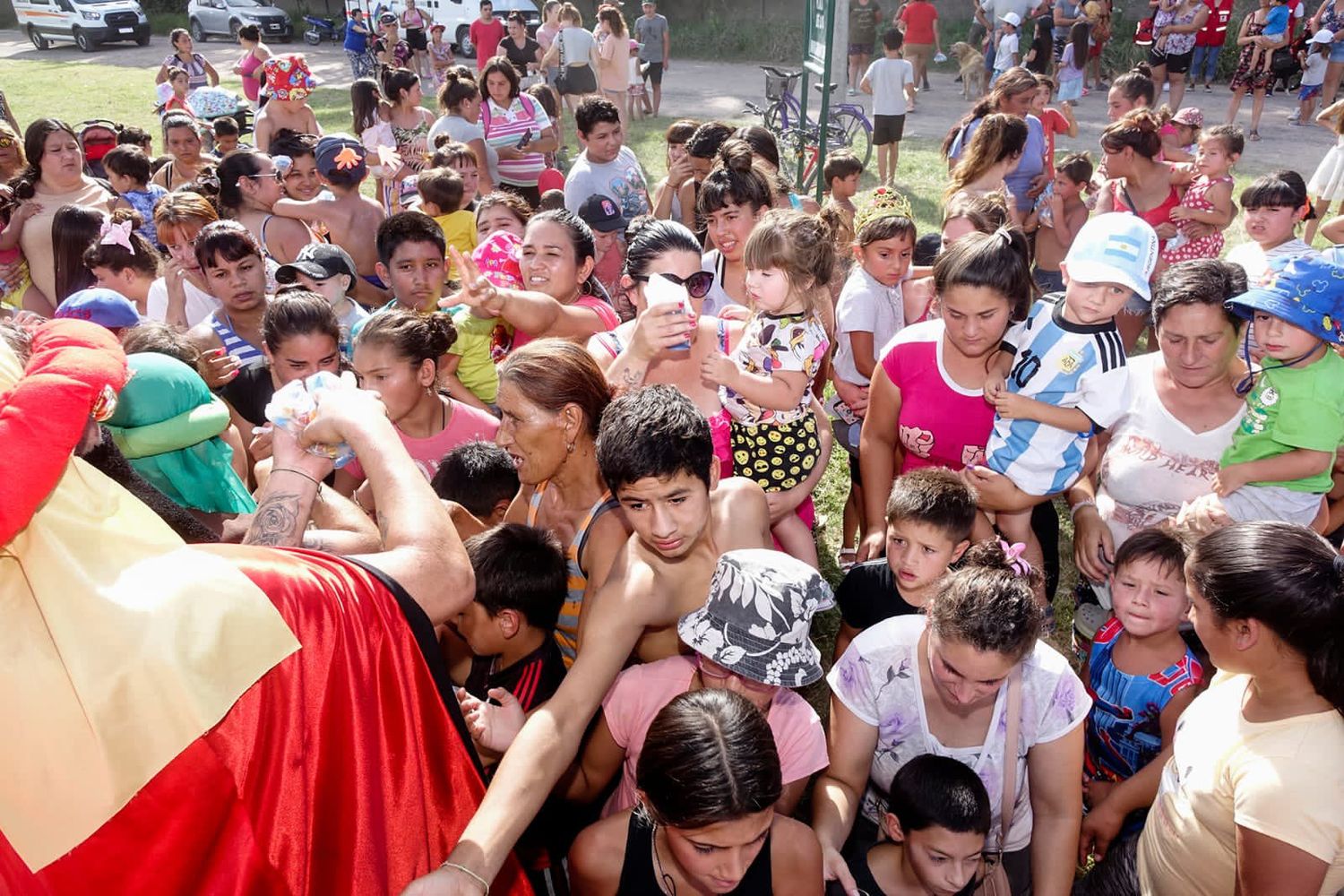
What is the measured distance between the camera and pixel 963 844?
2.42 m

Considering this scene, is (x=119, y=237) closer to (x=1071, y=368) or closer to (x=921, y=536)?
(x=921, y=536)

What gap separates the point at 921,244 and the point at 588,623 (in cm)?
390

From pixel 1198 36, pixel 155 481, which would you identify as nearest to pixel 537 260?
pixel 155 481

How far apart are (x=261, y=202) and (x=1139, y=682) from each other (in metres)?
5.52

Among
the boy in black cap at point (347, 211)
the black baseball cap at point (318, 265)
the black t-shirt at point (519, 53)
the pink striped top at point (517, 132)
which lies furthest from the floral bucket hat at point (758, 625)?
the black t-shirt at point (519, 53)

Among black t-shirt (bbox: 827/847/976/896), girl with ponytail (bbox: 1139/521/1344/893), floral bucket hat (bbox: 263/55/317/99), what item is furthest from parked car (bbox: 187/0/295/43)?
girl with ponytail (bbox: 1139/521/1344/893)

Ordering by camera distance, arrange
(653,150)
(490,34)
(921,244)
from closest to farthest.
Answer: (921,244), (653,150), (490,34)

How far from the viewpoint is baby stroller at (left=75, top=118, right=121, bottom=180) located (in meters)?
8.15

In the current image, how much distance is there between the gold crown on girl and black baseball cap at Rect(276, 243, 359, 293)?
261 centimetres

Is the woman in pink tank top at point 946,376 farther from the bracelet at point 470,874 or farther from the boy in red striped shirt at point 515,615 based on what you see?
the bracelet at point 470,874

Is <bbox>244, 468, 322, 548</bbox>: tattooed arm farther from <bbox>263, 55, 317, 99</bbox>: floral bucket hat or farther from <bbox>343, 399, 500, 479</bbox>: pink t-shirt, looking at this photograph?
<bbox>263, 55, 317, 99</bbox>: floral bucket hat

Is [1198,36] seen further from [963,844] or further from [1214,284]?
[963,844]

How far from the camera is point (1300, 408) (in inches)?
123

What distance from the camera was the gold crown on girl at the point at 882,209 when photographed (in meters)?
4.61
